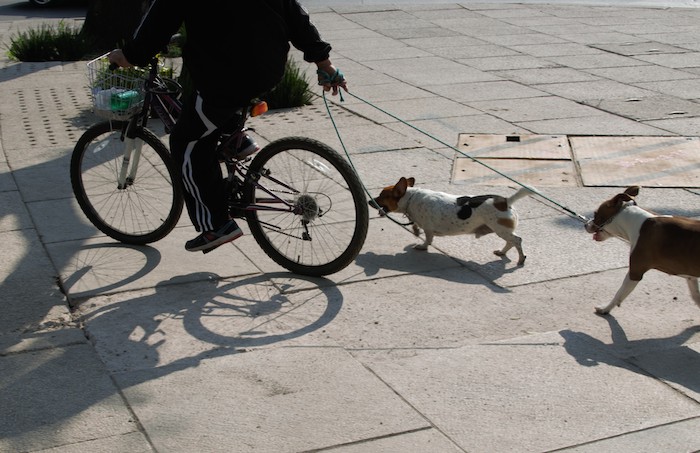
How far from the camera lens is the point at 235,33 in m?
5.12

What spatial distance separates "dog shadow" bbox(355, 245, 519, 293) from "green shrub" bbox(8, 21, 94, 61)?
7331 millimetres

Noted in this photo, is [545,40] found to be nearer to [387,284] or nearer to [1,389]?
[387,284]

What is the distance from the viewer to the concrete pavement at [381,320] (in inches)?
158

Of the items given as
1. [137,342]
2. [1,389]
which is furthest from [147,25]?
[1,389]

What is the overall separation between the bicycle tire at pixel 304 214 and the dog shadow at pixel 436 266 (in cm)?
27

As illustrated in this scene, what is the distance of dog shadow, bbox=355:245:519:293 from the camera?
5840mm

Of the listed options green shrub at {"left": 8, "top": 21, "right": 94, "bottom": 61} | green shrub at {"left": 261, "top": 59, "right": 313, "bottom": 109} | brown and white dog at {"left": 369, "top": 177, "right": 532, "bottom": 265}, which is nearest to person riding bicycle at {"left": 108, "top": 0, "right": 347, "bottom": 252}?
brown and white dog at {"left": 369, "top": 177, "right": 532, "bottom": 265}

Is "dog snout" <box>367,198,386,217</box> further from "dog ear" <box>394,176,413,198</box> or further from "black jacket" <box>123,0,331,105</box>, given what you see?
"black jacket" <box>123,0,331,105</box>

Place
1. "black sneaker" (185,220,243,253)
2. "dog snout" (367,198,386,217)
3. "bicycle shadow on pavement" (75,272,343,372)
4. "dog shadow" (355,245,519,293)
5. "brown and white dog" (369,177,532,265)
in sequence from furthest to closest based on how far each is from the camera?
"dog snout" (367,198,386,217)
"brown and white dog" (369,177,532,265)
"dog shadow" (355,245,519,293)
"black sneaker" (185,220,243,253)
"bicycle shadow on pavement" (75,272,343,372)

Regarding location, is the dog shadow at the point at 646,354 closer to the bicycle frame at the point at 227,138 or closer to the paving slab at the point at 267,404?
the paving slab at the point at 267,404

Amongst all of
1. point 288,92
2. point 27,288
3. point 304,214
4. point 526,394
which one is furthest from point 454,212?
point 288,92

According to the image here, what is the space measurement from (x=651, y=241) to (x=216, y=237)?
243cm

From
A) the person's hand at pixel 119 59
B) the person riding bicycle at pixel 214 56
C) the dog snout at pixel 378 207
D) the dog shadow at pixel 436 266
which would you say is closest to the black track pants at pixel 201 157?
the person riding bicycle at pixel 214 56

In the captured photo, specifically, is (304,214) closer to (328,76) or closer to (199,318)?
(328,76)
